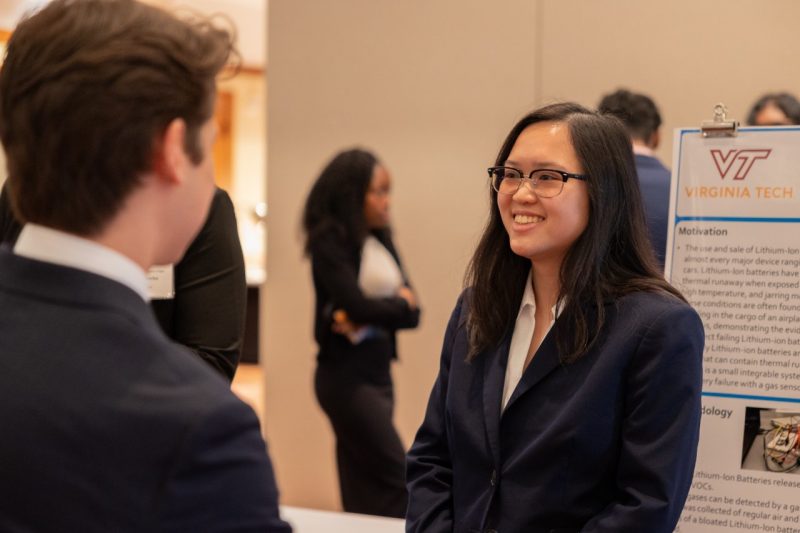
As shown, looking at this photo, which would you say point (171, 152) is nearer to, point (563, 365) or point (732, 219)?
point (563, 365)

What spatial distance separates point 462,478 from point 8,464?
1248mm

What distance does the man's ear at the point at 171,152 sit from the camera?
0.92m

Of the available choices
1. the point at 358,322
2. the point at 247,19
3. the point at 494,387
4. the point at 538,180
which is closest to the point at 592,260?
the point at 538,180

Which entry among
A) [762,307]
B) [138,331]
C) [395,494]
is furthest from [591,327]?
[395,494]

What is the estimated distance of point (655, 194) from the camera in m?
3.21

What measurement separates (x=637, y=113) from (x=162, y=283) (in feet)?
7.58

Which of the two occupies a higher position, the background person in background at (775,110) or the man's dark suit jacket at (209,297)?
the background person in background at (775,110)

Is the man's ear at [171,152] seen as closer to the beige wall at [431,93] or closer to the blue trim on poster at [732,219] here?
the blue trim on poster at [732,219]

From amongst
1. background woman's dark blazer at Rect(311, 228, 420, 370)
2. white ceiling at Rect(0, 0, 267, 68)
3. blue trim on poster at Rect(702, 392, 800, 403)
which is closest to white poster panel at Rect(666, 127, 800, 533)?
blue trim on poster at Rect(702, 392, 800, 403)

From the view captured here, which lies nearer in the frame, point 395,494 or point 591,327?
point 591,327

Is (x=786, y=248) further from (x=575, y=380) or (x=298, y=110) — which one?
(x=298, y=110)

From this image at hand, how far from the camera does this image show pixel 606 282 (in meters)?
1.93

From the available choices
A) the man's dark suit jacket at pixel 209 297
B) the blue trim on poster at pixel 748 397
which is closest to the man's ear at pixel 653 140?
the blue trim on poster at pixel 748 397

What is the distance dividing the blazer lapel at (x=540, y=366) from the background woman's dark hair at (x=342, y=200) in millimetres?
2369
